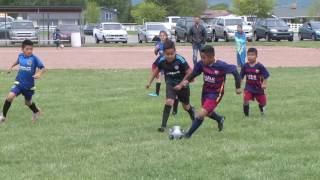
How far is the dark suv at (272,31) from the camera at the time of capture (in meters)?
45.7

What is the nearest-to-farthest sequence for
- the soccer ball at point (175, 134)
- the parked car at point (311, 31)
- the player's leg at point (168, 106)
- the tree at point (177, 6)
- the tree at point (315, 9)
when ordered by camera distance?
1. the soccer ball at point (175, 134)
2. the player's leg at point (168, 106)
3. the parked car at point (311, 31)
4. the tree at point (177, 6)
5. the tree at point (315, 9)

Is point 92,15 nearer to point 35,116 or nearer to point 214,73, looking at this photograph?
point 35,116

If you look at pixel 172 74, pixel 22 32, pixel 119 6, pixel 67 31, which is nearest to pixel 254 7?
pixel 67 31

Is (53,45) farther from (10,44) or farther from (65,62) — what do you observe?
(65,62)

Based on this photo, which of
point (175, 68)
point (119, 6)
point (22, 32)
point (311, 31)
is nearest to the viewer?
point (175, 68)

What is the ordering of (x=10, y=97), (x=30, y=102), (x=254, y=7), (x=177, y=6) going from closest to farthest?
1. (x=10, y=97)
2. (x=30, y=102)
3. (x=254, y=7)
4. (x=177, y=6)

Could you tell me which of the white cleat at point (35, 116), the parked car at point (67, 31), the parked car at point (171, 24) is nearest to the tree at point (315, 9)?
the parked car at point (171, 24)

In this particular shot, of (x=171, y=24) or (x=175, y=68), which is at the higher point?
(x=171, y=24)

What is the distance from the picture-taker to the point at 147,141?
907 cm

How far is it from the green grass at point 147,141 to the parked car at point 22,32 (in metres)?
27.4

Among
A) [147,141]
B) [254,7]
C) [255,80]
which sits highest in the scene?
[254,7]

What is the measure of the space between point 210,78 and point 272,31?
3703cm

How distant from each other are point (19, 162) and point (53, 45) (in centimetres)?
3495

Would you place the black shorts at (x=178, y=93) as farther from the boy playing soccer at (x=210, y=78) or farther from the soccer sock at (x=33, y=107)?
the soccer sock at (x=33, y=107)
